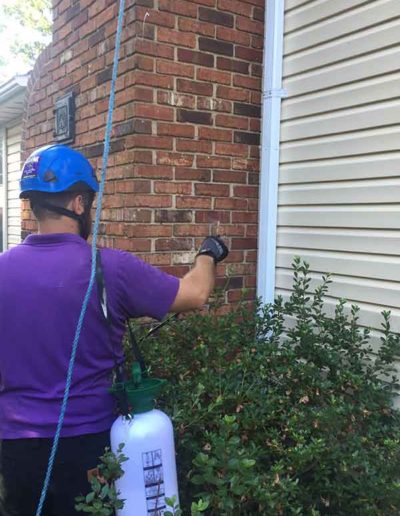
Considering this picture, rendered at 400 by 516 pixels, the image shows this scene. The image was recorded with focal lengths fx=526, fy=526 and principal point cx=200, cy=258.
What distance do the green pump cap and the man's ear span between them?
64cm

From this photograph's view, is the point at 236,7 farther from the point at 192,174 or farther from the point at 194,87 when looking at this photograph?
the point at 192,174

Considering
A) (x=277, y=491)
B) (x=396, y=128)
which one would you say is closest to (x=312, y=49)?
(x=396, y=128)

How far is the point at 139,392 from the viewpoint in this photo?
189 centimetres

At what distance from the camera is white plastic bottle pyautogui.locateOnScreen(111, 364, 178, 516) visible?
1829 millimetres

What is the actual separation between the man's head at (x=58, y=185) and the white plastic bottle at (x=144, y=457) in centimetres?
72

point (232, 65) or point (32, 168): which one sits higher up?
point (232, 65)

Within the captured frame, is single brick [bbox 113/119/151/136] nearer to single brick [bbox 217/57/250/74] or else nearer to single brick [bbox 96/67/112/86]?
single brick [bbox 96/67/112/86]

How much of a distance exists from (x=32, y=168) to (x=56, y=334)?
65cm

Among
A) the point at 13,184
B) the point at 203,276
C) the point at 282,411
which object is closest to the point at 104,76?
the point at 203,276

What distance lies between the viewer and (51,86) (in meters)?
4.04

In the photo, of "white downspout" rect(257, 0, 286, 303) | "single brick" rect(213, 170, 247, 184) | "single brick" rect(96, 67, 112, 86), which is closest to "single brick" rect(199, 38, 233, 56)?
"white downspout" rect(257, 0, 286, 303)

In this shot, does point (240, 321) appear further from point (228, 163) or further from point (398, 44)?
point (398, 44)

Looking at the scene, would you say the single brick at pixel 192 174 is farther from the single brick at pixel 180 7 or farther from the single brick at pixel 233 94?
the single brick at pixel 180 7

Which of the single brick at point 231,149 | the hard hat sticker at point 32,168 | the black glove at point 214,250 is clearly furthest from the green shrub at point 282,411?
the hard hat sticker at point 32,168
